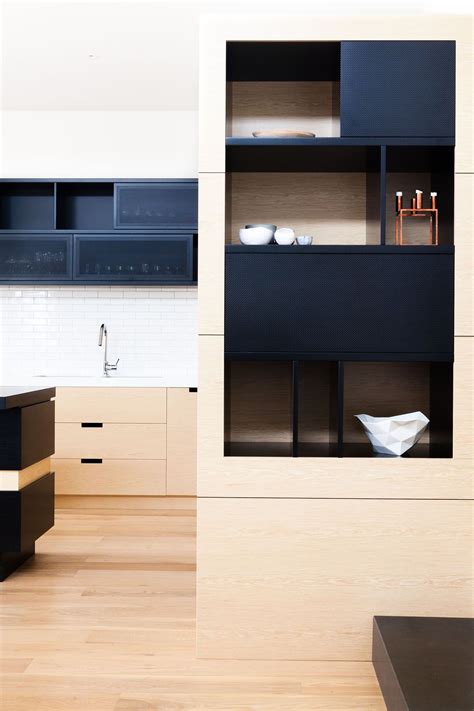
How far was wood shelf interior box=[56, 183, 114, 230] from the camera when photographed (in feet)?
18.7

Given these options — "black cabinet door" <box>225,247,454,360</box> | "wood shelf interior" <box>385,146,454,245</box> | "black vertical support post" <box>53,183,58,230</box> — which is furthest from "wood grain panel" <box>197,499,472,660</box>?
"black vertical support post" <box>53,183,58,230</box>

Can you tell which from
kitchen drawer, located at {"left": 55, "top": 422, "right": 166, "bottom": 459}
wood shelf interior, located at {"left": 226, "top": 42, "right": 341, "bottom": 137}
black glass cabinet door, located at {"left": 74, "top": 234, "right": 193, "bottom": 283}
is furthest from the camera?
black glass cabinet door, located at {"left": 74, "top": 234, "right": 193, "bottom": 283}

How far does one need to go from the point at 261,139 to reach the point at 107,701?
6.91ft

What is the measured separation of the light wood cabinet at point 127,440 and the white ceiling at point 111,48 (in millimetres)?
2391

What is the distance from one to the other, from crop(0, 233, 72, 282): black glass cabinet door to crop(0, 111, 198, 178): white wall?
666 mm

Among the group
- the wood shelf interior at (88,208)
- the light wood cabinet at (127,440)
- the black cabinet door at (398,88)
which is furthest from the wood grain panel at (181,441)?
the black cabinet door at (398,88)

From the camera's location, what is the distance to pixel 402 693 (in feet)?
6.34

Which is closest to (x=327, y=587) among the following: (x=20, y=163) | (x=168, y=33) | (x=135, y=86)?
(x=168, y=33)

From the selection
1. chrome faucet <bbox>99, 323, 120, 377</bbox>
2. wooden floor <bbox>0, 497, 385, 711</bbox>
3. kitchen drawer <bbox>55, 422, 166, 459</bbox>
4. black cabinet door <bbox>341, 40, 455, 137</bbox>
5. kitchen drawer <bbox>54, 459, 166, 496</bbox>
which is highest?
black cabinet door <bbox>341, 40, 455, 137</bbox>

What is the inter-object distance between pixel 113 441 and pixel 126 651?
2.62 meters

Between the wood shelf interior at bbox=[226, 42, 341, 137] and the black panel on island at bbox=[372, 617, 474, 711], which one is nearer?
the black panel on island at bbox=[372, 617, 474, 711]

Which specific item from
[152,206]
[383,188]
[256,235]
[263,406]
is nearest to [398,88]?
[383,188]

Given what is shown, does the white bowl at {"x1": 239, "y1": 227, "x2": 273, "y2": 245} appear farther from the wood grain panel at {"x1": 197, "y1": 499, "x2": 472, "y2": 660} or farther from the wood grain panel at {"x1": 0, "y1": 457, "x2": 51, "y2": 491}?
the wood grain panel at {"x1": 0, "y1": 457, "x2": 51, "y2": 491}

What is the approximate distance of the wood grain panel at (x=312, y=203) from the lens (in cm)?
288
